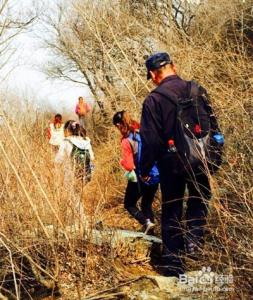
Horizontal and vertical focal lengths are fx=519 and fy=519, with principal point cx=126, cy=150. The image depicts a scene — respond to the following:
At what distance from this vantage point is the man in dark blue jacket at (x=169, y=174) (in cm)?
369

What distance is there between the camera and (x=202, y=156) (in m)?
3.52

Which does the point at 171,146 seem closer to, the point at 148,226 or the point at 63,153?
the point at 148,226

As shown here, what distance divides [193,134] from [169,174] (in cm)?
36

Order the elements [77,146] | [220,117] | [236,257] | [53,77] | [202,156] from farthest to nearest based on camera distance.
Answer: [53,77], [77,146], [220,117], [202,156], [236,257]

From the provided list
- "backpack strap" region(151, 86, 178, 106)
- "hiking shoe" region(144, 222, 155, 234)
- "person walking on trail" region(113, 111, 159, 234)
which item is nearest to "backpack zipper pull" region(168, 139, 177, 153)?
"backpack strap" region(151, 86, 178, 106)

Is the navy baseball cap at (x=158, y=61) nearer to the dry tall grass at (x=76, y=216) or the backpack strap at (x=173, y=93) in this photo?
the backpack strap at (x=173, y=93)

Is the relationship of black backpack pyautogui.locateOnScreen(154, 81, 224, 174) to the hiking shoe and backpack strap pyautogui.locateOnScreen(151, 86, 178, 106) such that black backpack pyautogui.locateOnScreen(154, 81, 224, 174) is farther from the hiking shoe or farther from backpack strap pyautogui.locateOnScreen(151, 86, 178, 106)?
the hiking shoe

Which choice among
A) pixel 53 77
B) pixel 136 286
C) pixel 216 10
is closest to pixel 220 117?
pixel 136 286

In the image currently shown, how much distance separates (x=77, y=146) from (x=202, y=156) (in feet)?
10.4

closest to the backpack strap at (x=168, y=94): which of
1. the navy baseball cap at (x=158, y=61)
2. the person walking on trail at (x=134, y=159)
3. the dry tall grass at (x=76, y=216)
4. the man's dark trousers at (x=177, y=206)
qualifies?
the navy baseball cap at (x=158, y=61)

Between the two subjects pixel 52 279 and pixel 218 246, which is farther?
pixel 52 279

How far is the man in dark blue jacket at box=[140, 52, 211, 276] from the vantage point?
12.1 feet

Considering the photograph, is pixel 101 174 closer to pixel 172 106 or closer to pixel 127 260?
pixel 127 260

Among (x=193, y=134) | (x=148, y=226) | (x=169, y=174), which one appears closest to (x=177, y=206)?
(x=169, y=174)
